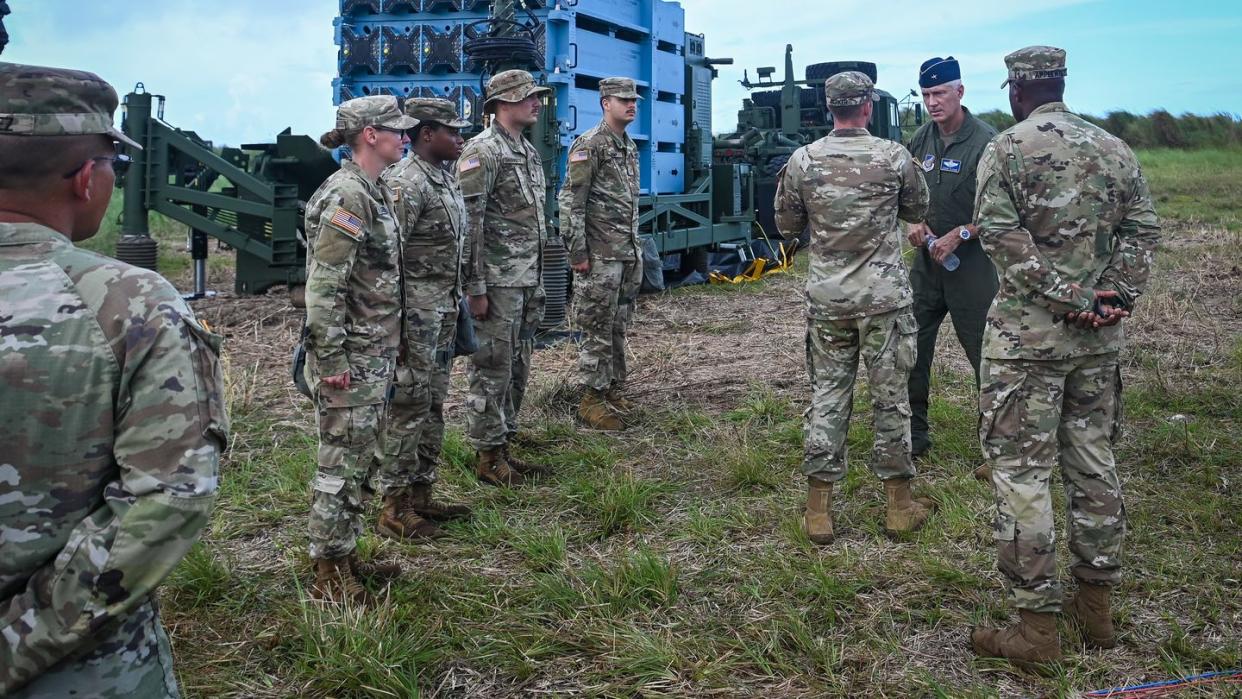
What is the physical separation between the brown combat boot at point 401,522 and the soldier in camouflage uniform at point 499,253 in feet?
2.23

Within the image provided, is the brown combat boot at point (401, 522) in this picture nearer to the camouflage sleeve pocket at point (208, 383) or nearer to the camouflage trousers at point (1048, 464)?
the camouflage trousers at point (1048, 464)

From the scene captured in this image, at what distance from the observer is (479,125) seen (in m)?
8.79

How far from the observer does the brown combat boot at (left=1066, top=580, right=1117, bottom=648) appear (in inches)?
124

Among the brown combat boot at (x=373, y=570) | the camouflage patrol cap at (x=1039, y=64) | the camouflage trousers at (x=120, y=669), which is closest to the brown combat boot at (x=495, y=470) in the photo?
the brown combat boot at (x=373, y=570)

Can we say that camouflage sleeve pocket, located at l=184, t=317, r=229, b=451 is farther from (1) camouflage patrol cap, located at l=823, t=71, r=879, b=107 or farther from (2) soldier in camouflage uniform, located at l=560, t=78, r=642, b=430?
(2) soldier in camouflage uniform, located at l=560, t=78, r=642, b=430

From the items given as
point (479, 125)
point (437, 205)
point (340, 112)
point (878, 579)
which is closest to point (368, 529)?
point (437, 205)

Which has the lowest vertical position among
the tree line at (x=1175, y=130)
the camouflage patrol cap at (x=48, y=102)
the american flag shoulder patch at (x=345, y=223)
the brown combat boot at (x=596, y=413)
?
the brown combat boot at (x=596, y=413)

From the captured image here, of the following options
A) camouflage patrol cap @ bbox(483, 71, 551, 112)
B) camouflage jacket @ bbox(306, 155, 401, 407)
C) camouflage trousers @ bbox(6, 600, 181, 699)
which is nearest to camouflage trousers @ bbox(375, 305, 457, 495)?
camouflage jacket @ bbox(306, 155, 401, 407)

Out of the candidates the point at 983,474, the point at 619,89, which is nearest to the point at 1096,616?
the point at 983,474

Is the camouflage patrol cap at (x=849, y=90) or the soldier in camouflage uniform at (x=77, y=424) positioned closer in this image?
the soldier in camouflage uniform at (x=77, y=424)

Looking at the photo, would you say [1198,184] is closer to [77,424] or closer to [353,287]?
[353,287]

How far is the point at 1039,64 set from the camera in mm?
3160

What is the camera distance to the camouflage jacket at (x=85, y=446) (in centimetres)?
146

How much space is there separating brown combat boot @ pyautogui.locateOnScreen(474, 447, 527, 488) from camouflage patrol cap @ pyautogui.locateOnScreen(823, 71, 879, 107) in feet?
7.47
